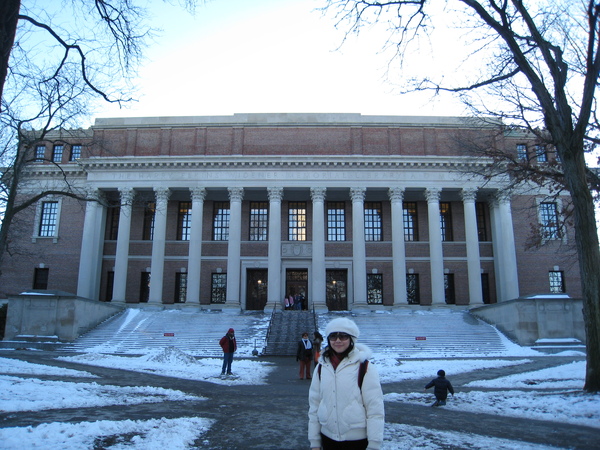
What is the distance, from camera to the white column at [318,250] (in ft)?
110

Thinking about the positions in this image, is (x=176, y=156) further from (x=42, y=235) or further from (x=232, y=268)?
(x=42, y=235)

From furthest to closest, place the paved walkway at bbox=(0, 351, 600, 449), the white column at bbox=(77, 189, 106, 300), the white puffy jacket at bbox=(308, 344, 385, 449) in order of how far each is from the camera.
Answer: the white column at bbox=(77, 189, 106, 300) < the paved walkway at bbox=(0, 351, 600, 449) < the white puffy jacket at bbox=(308, 344, 385, 449)

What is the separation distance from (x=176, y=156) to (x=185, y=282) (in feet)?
31.0

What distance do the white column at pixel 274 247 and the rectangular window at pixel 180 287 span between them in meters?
7.43

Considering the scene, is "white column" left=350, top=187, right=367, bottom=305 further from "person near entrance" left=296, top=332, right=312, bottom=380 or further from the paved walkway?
the paved walkway

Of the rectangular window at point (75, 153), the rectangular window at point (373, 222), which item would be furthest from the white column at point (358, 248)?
the rectangular window at point (75, 153)

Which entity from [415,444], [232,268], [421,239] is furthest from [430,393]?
[421,239]

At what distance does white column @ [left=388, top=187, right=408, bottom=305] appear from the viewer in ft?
111

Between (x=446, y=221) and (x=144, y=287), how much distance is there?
23.6 meters

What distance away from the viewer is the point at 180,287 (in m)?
37.6

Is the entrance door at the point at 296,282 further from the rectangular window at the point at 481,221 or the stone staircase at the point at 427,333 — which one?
the rectangular window at the point at 481,221

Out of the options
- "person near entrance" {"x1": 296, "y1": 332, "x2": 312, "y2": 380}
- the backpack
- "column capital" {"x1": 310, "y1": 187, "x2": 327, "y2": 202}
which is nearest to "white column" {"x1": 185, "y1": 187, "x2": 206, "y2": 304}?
"column capital" {"x1": 310, "y1": 187, "x2": 327, "y2": 202}

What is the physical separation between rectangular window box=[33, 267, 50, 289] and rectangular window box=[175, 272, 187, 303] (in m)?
9.87

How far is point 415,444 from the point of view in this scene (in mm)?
7020
